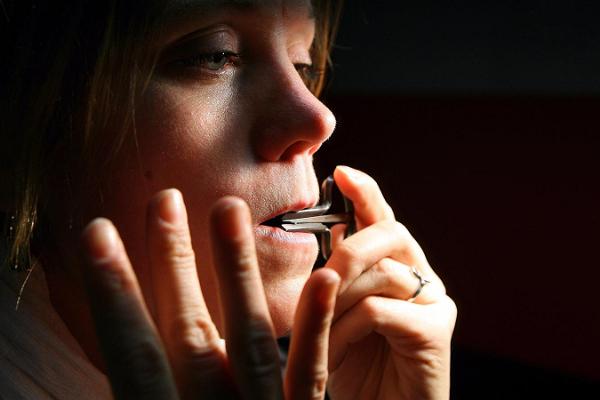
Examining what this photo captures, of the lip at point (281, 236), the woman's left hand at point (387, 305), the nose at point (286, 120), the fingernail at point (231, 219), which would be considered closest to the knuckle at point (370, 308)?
the woman's left hand at point (387, 305)

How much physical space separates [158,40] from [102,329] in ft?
1.08

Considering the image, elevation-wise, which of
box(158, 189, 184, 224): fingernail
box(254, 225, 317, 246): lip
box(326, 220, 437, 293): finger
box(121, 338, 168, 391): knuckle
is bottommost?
box(121, 338, 168, 391): knuckle

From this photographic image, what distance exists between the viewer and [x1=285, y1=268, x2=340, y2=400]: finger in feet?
1.78

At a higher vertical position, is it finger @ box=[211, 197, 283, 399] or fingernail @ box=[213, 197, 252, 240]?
fingernail @ box=[213, 197, 252, 240]

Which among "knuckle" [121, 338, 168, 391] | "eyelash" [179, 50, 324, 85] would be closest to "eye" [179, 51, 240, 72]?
"eyelash" [179, 50, 324, 85]

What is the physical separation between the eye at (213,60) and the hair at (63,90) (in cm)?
5

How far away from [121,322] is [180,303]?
57 millimetres

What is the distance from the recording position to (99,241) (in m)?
0.46

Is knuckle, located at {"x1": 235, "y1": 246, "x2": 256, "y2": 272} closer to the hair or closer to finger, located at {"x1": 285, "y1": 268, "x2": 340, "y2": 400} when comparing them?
finger, located at {"x1": 285, "y1": 268, "x2": 340, "y2": 400}

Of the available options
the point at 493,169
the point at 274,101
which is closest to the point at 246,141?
the point at 274,101

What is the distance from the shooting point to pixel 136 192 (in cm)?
68

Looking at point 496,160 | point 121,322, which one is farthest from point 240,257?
point 496,160

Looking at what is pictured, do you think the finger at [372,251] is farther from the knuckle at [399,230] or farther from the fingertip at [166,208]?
the fingertip at [166,208]

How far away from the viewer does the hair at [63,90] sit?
2.15 feet
